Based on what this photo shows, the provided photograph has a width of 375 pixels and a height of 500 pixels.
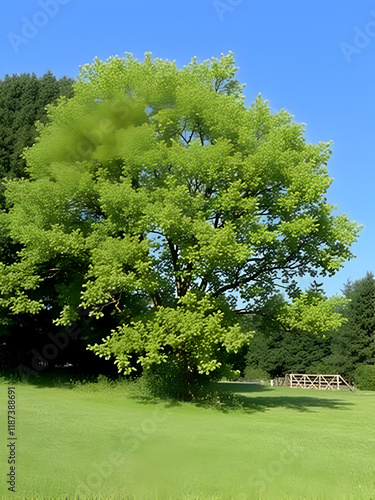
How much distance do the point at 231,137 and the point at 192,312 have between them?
8.20 m

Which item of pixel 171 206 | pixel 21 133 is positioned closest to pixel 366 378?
pixel 171 206

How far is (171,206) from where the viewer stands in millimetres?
18906

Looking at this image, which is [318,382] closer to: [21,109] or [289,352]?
[289,352]

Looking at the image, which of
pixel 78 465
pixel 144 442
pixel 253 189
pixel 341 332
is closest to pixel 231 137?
pixel 253 189

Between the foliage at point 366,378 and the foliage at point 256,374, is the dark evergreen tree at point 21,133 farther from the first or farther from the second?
the foliage at point 256,374

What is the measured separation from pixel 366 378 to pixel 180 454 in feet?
130

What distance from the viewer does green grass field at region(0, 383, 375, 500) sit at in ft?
27.2

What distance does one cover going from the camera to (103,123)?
898 inches

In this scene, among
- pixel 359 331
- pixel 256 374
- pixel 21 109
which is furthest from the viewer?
pixel 256 374

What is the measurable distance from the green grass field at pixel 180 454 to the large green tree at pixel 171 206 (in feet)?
11.0

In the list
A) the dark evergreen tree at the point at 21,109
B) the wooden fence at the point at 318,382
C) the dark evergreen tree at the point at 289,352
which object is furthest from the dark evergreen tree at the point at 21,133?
the dark evergreen tree at the point at 289,352

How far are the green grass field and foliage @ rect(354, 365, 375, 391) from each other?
94.5 feet

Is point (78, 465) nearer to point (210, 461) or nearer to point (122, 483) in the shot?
point (122, 483)

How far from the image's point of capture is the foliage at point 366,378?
45.3 meters
